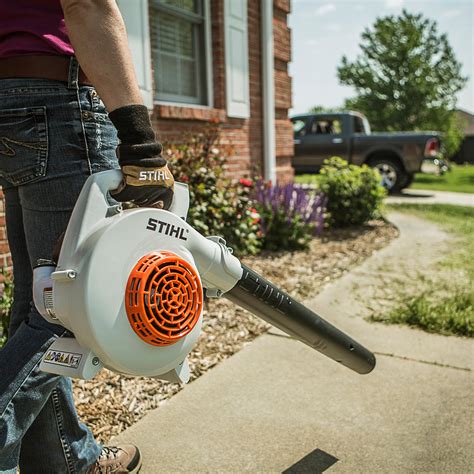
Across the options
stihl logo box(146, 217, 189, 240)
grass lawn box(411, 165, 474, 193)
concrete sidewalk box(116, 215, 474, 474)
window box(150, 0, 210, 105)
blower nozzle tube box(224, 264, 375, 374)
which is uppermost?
window box(150, 0, 210, 105)

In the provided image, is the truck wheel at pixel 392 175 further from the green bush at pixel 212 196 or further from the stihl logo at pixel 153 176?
the stihl logo at pixel 153 176

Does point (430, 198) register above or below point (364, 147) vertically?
below

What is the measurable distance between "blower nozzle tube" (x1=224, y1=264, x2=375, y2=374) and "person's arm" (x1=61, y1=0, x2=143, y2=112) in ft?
1.99

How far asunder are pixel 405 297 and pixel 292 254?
159cm

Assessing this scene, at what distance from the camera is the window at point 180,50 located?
5645mm

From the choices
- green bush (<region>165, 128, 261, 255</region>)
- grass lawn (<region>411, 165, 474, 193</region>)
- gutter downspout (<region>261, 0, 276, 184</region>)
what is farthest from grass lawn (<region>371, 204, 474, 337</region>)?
grass lawn (<region>411, 165, 474, 193</region>)

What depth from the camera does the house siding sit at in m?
5.38

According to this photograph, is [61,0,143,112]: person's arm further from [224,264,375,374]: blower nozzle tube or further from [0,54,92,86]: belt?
[224,264,375,374]: blower nozzle tube

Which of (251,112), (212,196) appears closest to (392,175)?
(251,112)

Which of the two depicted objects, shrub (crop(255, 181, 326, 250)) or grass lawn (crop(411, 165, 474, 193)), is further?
grass lawn (crop(411, 165, 474, 193))

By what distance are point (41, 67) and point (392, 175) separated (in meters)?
11.9

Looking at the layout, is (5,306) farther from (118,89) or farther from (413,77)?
(413,77)

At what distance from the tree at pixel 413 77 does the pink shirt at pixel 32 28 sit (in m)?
32.5

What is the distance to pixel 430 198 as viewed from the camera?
11844 mm
